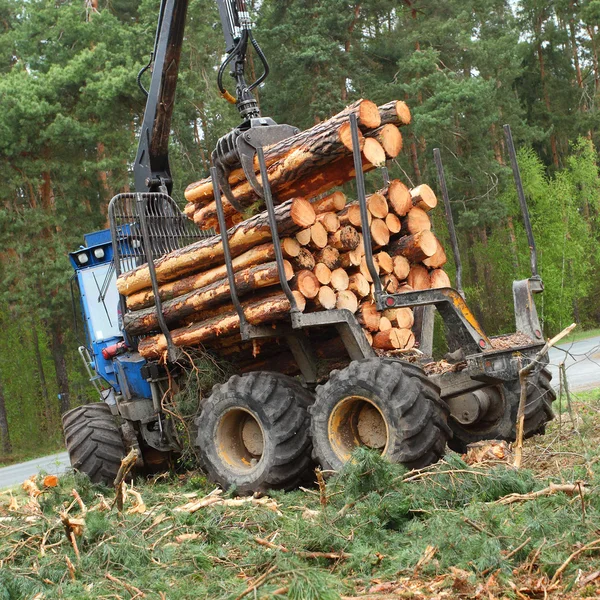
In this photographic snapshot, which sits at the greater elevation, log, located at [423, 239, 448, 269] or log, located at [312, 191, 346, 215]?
log, located at [312, 191, 346, 215]

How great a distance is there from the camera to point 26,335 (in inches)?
1284

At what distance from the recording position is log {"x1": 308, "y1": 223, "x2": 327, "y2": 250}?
790 centimetres

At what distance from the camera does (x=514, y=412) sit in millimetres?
8055

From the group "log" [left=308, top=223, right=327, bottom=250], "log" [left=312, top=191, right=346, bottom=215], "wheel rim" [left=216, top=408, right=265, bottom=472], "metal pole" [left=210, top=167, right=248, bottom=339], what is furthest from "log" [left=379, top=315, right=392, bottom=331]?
"wheel rim" [left=216, top=408, right=265, bottom=472]

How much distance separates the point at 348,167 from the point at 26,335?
2692 cm

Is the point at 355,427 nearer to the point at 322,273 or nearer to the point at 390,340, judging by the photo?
the point at 390,340

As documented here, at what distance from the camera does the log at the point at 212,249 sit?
7.65 metres

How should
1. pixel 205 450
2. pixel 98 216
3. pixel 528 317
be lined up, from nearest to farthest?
pixel 528 317
pixel 205 450
pixel 98 216

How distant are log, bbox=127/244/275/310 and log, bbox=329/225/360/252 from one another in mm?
669

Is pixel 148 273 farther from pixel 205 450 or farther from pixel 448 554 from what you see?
pixel 448 554

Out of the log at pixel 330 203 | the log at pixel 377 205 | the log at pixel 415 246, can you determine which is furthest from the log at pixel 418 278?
the log at pixel 330 203

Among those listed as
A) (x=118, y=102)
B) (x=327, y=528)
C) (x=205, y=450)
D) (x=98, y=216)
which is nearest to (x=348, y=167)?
(x=205, y=450)

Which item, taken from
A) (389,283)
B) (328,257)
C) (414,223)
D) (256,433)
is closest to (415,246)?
(414,223)

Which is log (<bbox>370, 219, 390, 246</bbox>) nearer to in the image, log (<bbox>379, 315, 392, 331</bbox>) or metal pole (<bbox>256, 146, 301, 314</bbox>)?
Result: log (<bbox>379, 315, 392, 331</bbox>)
